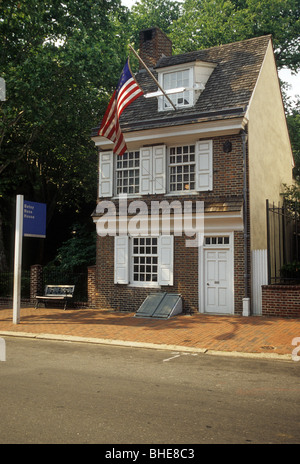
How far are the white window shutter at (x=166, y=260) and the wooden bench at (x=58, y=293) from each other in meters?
3.70

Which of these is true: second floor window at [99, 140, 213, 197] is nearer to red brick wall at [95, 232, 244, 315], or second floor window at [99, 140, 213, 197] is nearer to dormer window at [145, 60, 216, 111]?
red brick wall at [95, 232, 244, 315]

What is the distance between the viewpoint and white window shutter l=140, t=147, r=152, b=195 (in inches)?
669

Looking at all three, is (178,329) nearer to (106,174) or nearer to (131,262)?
(131,262)

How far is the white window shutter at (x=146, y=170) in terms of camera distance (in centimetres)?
1698

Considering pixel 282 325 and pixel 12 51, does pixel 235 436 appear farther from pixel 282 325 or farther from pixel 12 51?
pixel 12 51

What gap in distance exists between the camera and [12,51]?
774 inches

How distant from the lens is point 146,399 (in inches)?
251

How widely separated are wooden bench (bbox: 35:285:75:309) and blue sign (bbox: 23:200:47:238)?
150 inches

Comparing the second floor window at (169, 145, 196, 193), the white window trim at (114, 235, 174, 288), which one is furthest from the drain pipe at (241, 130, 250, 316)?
the white window trim at (114, 235, 174, 288)

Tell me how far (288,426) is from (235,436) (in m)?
0.78

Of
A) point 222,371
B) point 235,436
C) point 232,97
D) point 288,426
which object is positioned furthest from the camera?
point 232,97

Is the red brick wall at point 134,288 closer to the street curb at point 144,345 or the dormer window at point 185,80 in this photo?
the street curb at point 144,345

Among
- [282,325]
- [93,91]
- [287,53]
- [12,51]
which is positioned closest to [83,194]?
[93,91]

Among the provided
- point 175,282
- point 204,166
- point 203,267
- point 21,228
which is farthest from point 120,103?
point 175,282
